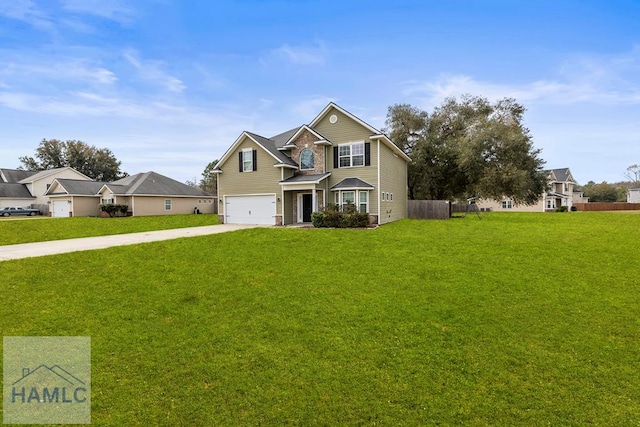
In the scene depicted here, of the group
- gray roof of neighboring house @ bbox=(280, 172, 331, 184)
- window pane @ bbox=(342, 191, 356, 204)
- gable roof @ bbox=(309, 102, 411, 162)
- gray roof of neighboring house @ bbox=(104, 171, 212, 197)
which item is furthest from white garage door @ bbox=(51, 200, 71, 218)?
window pane @ bbox=(342, 191, 356, 204)

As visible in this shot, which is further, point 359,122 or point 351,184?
point 359,122

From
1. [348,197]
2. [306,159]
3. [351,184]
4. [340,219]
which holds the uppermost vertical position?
[306,159]

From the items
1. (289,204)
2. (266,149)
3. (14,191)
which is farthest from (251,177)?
(14,191)

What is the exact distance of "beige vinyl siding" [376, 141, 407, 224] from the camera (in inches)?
798

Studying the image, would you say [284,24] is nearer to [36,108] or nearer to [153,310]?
[153,310]

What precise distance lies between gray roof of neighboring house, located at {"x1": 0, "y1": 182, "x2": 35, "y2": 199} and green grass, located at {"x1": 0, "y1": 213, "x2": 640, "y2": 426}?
44134mm

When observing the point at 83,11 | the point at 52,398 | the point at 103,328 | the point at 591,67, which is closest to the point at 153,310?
the point at 103,328

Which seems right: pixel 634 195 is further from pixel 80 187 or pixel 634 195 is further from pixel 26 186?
pixel 26 186

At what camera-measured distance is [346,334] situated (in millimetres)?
5168

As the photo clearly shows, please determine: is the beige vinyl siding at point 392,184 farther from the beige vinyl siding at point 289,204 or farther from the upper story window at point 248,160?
the upper story window at point 248,160

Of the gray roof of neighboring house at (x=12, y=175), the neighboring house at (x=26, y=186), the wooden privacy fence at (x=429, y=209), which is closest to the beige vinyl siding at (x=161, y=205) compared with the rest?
the neighboring house at (x=26, y=186)

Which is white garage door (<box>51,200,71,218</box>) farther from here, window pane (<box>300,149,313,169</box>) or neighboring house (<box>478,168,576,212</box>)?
neighboring house (<box>478,168,576,212</box>)
